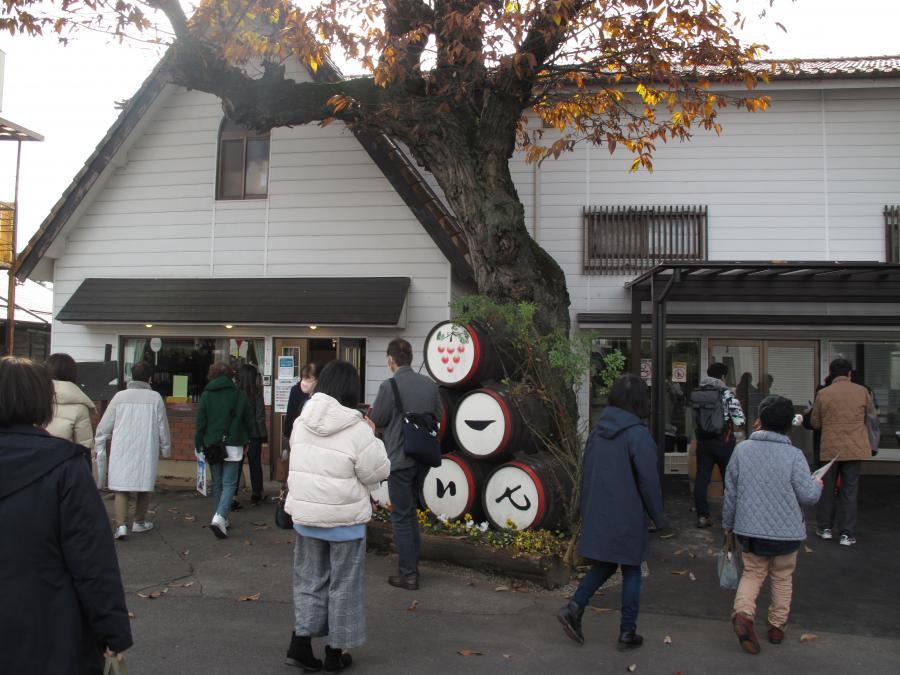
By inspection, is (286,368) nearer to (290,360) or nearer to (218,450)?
(290,360)

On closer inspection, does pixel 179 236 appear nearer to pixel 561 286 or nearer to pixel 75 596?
pixel 561 286

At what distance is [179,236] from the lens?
427 inches

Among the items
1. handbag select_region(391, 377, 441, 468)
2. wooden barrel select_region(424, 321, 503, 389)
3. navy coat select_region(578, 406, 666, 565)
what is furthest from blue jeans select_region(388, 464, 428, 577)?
navy coat select_region(578, 406, 666, 565)

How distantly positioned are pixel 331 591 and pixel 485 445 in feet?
8.58

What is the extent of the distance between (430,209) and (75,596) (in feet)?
24.7

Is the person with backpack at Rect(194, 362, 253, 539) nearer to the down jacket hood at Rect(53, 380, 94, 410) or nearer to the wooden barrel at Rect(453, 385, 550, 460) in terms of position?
the down jacket hood at Rect(53, 380, 94, 410)

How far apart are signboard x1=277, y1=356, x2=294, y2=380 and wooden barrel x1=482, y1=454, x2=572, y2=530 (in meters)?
4.69

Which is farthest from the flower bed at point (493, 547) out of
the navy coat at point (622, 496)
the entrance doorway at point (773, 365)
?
the entrance doorway at point (773, 365)

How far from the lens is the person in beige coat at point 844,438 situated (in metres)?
7.41

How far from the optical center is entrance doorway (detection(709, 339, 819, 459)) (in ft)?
38.0

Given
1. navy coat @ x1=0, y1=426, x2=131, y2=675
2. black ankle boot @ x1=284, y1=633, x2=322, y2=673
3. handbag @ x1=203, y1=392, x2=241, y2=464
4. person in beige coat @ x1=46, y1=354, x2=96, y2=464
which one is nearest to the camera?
navy coat @ x1=0, y1=426, x2=131, y2=675

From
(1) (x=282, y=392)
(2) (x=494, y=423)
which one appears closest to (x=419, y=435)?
(2) (x=494, y=423)

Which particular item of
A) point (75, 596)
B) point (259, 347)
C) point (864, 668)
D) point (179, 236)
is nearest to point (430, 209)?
point (259, 347)

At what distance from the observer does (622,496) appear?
4.56m
